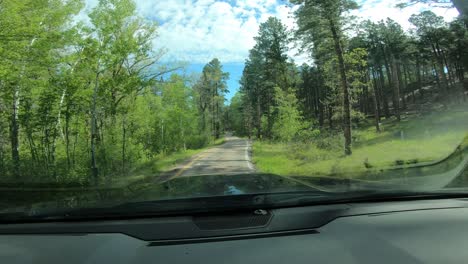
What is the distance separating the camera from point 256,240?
6.83 ft

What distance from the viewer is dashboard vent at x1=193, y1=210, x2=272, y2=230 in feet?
7.27

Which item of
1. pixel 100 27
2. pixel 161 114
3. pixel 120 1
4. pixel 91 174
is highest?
pixel 120 1

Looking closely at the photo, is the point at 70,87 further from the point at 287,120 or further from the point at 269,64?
the point at 269,64

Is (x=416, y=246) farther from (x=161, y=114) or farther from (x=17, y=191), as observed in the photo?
(x=161, y=114)

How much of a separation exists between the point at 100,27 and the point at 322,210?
50.7 feet

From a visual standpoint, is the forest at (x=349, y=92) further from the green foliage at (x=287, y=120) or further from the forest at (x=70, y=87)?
the forest at (x=70, y=87)

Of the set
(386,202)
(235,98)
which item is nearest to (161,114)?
(386,202)

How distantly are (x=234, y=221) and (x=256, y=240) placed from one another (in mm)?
242

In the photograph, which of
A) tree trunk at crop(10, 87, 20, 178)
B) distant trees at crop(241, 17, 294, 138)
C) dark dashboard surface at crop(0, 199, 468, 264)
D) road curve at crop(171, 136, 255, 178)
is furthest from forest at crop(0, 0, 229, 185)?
distant trees at crop(241, 17, 294, 138)

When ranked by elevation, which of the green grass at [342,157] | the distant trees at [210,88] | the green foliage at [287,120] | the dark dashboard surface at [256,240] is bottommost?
the green grass at [342,157]

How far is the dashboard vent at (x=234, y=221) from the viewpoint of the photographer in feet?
7.27

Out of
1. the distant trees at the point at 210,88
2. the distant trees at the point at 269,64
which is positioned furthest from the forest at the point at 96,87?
the distant trees at the point at 210,88

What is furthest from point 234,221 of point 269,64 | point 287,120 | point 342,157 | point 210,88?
point 210,88

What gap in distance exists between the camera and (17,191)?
984 cm
